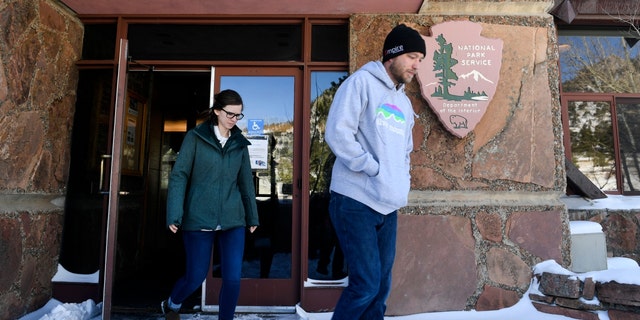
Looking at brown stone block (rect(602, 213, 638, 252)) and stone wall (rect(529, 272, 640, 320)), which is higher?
brown stone block (rect(602, 213, 638, 252))

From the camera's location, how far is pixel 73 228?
142 inches

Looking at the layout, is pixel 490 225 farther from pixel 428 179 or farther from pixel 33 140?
pixel 33 140

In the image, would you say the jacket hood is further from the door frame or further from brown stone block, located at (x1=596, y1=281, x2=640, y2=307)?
brown stone block, located at (x1=596, y1=281, x2=640, y2=307)

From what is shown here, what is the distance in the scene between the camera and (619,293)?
2.87 meters

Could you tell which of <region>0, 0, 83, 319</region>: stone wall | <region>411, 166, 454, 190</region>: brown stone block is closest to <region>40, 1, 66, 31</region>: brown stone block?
<region>0, 0, 83, 319</region>: stone wall

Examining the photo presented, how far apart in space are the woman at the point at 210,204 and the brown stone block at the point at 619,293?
2.65 m

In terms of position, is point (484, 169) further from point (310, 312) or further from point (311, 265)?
point (310, 312)

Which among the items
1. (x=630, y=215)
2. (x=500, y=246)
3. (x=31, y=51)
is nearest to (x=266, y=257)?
(x=500, y=246)

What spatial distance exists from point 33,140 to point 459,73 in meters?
3.64

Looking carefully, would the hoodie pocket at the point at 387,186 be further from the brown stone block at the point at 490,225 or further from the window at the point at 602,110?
the window at the point at 602,110

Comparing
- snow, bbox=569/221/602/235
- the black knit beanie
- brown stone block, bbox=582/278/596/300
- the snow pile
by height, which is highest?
the black knit beanie

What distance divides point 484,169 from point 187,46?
300 cm

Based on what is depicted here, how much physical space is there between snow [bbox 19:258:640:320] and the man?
1.51 metres

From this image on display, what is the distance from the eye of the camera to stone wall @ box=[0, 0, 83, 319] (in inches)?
118
